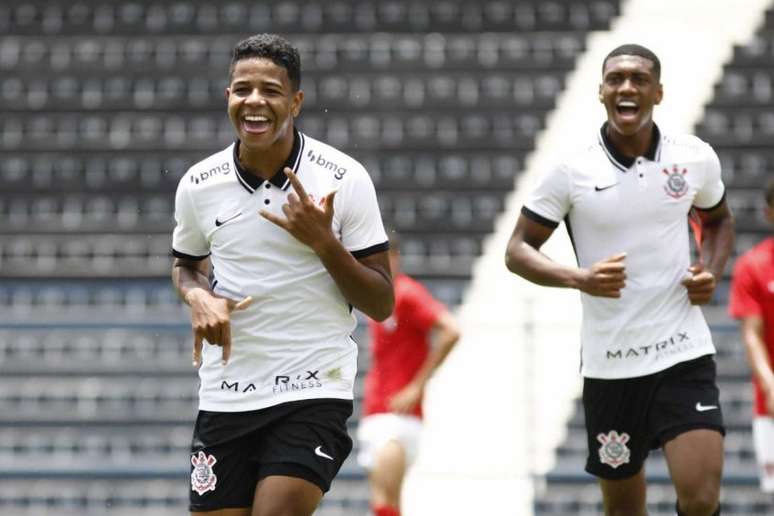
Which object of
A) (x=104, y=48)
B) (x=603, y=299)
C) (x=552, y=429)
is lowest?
(x=552, y=429)

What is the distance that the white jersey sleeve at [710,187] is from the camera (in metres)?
5.93

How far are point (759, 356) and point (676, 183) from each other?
2554 millimetres

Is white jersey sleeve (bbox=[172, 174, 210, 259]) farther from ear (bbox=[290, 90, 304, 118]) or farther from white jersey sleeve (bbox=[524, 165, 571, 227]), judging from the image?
white jersey sleeve (bbox=[524, 165, 571, 227])

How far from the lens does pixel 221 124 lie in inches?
554

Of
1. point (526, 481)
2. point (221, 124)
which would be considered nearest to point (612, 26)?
point (221, 124)

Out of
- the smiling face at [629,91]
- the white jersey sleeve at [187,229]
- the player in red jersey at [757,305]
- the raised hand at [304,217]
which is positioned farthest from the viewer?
the player in red jersey at [757,305]

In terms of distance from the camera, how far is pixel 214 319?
4.51m

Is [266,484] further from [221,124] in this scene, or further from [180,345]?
[221,124]

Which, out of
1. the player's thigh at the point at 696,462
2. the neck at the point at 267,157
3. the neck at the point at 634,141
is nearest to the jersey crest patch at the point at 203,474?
the neck at the point at 267,157

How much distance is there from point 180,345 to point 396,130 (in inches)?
119

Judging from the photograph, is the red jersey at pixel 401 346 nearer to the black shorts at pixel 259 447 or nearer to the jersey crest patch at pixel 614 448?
the jersey crest patch at pixel 614 448

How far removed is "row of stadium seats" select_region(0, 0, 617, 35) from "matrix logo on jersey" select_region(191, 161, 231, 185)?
33.0 feet

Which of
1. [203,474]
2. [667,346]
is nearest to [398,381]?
[667,346]

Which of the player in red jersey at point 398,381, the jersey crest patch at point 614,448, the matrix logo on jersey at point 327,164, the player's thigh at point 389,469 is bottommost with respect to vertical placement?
the player's thigh at point 389,469
